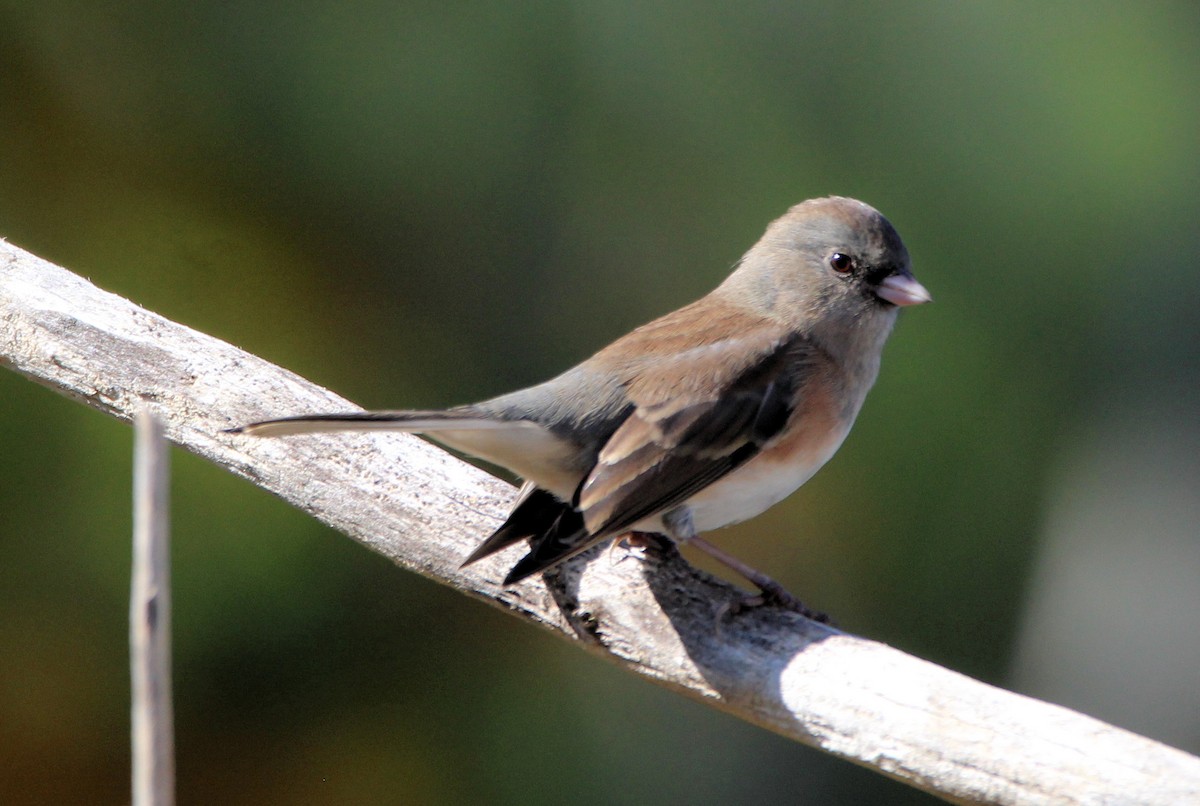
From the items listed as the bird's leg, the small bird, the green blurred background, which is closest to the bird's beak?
the small bird

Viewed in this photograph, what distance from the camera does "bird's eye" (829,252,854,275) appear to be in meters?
1.71

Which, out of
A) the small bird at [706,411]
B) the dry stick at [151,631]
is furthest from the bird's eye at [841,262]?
the dry stick at [151,631]

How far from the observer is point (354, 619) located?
7.75 feet

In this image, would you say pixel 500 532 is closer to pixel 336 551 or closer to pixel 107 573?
pixel 336 551

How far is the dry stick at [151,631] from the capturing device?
0.69 meters

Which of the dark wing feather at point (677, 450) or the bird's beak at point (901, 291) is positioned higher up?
the bird's beak at point (901, 291)

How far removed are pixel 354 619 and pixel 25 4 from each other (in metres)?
1.47

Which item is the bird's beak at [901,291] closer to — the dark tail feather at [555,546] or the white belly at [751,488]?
the white belly at [751,488]

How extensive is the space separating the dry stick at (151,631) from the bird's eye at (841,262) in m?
1.21

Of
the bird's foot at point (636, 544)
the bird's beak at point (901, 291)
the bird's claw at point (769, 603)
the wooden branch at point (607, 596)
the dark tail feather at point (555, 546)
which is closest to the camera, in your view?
the wooden branch at point (607, 596)

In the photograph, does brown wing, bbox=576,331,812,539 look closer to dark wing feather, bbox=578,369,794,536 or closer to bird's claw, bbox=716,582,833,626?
dark wing feather, bbox=578,369,794,536

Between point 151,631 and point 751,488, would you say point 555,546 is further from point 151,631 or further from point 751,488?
point 151,631

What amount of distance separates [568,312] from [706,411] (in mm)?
1067

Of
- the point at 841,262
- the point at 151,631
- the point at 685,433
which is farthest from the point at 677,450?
the point at 151,631
